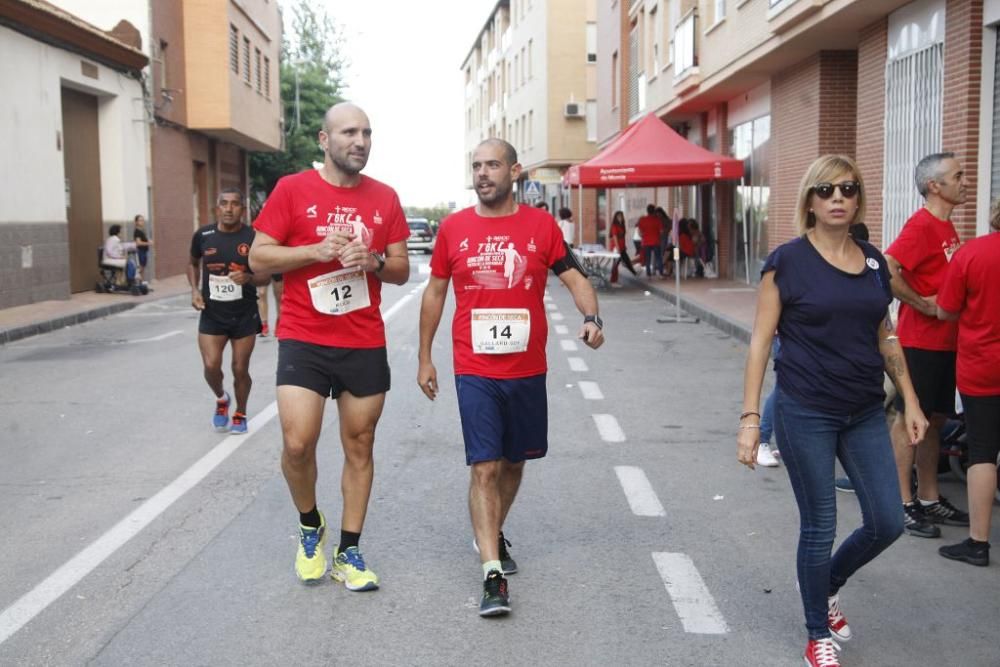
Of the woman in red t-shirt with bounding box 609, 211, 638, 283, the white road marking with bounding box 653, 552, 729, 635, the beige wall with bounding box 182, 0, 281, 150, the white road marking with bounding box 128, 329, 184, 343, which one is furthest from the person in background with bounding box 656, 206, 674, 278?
the white road marking with bounding box 653, 552, 729, 635

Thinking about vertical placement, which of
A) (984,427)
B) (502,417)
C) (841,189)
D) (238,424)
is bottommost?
(238,424)

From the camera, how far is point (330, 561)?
17.7 feet

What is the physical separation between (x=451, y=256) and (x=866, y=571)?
2.34m

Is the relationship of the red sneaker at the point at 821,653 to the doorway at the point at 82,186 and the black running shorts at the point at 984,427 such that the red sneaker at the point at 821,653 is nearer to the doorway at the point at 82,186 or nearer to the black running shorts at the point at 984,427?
the black running shorts at the point at 984,427

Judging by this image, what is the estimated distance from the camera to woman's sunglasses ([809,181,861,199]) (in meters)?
4.11

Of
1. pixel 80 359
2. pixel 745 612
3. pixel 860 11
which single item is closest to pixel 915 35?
pixel 860 11

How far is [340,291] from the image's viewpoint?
4.96 metres

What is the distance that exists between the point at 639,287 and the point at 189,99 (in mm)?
14605

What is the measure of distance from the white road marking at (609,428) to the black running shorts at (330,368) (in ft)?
12.1

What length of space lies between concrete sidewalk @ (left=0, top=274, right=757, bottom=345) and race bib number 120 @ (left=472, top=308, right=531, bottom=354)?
1054 centimetres

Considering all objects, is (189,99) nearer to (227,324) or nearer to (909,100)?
(909,100)

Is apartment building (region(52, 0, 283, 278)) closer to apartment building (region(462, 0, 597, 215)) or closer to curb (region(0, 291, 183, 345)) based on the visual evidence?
curb (region(0, 291, 183, 345))

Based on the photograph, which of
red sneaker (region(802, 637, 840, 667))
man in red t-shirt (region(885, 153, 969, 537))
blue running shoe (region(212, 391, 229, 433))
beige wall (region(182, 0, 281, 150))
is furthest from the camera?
beige wall (region(182, 0, 281, 150))

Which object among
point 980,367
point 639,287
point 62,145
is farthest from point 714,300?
point 980,367
